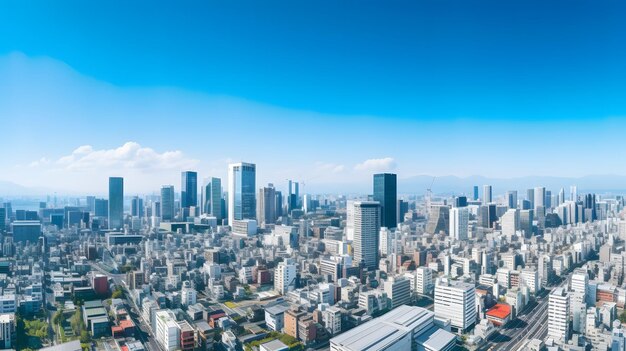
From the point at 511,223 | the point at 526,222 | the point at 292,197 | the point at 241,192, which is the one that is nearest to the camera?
the point at 511,223

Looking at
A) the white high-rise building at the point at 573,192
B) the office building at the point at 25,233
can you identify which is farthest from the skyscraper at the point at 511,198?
the office building at the point at 25,233

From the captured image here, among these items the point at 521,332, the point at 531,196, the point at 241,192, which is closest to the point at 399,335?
the point at 521,332

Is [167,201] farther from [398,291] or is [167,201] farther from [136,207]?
[398,291]

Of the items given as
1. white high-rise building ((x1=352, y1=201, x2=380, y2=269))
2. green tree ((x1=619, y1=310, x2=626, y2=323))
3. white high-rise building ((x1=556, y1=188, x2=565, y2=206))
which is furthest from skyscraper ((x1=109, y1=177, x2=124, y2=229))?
white high-rise building ((x1=556, y1=188, x2=565, y2=206))

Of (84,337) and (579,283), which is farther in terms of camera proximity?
(579,283)

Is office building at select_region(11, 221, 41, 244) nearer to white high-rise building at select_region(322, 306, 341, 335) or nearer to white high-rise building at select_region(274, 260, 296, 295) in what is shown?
white high-rise building at select_region(274, 260, 296, 295)

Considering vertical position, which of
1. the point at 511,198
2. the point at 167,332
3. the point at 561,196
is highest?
the point at 561,196

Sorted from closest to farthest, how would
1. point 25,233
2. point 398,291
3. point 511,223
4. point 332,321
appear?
point 332,321 < point 398,291 < point 25,233 < point 511,223
